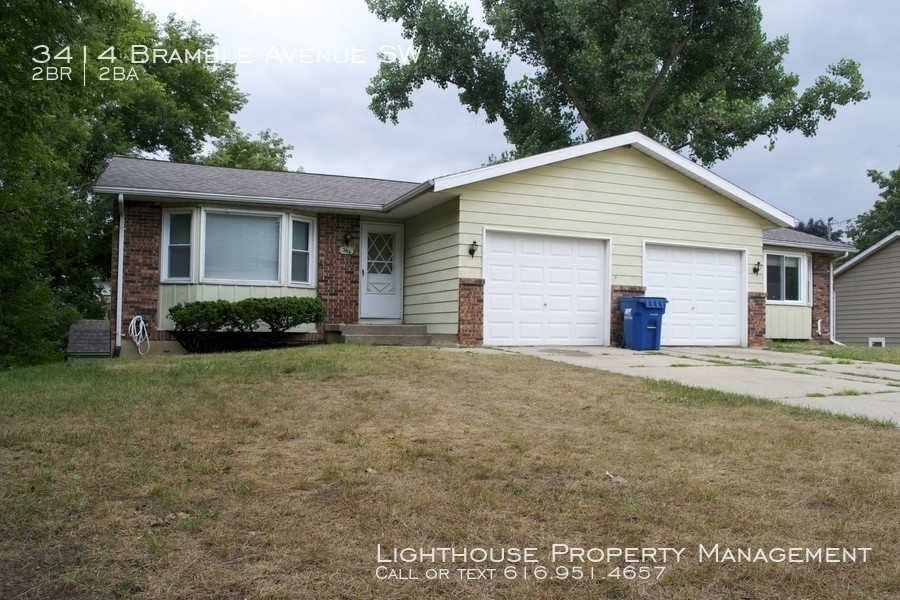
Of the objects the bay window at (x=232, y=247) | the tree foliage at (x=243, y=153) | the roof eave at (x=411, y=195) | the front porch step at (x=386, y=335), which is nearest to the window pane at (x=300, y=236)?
the bay window at (x=232, y=247)

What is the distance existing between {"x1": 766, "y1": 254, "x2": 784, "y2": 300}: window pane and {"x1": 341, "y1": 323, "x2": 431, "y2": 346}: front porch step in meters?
10.3

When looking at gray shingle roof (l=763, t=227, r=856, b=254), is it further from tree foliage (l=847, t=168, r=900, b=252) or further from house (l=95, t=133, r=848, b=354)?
tree foliage (l=847, t=168, r=900, b=252)

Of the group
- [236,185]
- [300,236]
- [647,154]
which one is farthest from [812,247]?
[236,185]

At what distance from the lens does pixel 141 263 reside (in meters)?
13.3

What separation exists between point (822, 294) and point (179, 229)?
1663 centimetres

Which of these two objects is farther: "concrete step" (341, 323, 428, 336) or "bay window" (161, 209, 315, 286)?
"bay window" (161, 209, 315, 286)

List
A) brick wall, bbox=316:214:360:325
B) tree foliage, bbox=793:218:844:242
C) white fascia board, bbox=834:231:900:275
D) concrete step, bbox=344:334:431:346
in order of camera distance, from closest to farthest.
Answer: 1. concrete step, bbox=344:334:431:346
2. brick wall, bbox=316:214:360:325
3. white fascia board, bbox=834:231:900:275
4. tree foliage, bbox=793:218:844:242

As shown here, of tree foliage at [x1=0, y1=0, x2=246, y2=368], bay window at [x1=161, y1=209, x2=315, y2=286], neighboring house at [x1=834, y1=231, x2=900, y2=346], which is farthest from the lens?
neighboring house at [x1=834, y1=231, x2=900, y2=346]

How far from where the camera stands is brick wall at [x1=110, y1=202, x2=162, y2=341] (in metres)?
13.2

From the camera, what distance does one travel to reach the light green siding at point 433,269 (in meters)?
12.8

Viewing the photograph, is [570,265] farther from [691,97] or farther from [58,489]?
[691,97]

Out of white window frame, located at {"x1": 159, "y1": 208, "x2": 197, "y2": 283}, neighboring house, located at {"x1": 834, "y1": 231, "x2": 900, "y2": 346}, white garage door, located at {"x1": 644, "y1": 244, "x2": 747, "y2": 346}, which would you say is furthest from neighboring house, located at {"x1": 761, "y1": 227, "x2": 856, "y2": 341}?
white window frame, located at {"x1": 159, "y1": 208, "x2": 197, "y2": 283}

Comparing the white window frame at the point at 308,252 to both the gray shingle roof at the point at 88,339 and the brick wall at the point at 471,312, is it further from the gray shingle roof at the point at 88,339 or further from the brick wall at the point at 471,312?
the gray shingle roof at the point at 88,339

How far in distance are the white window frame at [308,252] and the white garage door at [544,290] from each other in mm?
3753
